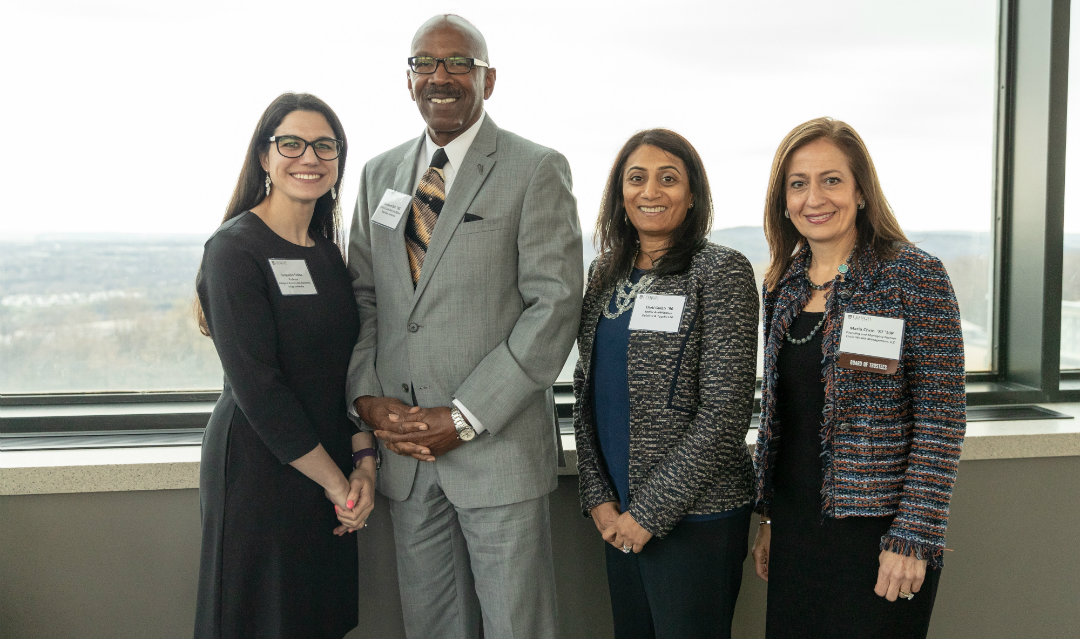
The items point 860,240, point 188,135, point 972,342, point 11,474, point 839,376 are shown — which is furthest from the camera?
point 972,342

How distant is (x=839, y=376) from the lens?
1536mm

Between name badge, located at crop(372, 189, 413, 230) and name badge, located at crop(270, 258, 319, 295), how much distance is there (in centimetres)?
23

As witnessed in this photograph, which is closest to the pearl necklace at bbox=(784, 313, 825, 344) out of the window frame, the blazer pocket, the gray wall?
the blazer pocket

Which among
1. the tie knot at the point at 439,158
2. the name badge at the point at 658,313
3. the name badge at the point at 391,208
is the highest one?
the tie knot at the point at 439,158

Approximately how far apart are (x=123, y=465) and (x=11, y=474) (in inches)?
12.5

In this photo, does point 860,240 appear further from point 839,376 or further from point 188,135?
point 188,135

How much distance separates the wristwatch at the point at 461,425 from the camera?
5.83 feet

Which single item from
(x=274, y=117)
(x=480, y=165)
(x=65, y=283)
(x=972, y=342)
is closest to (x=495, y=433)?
(x=480, y=165)

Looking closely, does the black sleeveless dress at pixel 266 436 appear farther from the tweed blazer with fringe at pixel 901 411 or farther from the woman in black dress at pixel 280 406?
the tweed blazer with fringe at pixel 901 411

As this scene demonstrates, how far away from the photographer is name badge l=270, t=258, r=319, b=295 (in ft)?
5.66

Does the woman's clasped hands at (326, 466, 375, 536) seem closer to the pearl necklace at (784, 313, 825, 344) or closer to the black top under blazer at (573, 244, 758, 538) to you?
the black top under blazer at (573, 244, 758, 538)

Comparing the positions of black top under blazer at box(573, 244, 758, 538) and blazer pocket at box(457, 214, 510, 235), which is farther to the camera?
blazer pocket at box(457, 214, 510, 235)

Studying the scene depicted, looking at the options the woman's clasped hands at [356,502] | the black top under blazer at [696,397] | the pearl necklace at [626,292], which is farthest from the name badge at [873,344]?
the woman's clasped hands at [356,502]

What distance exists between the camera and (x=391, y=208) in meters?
1.91
